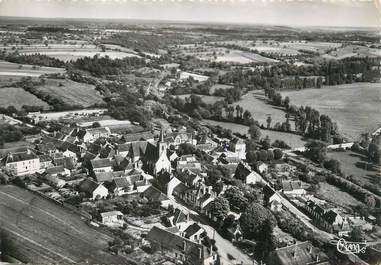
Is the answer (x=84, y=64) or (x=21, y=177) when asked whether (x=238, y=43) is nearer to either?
(x=84, y=64)

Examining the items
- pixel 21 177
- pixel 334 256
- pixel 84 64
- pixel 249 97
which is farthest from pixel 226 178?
pixel 84 64

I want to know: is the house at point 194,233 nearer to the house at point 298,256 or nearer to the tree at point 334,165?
the house at point 298,256

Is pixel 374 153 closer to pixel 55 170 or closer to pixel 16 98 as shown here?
pixel 55 170

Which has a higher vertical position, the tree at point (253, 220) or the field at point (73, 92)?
the field at point (73, 92)

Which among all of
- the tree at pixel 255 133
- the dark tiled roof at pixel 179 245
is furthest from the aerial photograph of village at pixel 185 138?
the tree at pixel 255 133

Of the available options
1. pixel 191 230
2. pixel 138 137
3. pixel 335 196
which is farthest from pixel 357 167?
pixel 191 230
